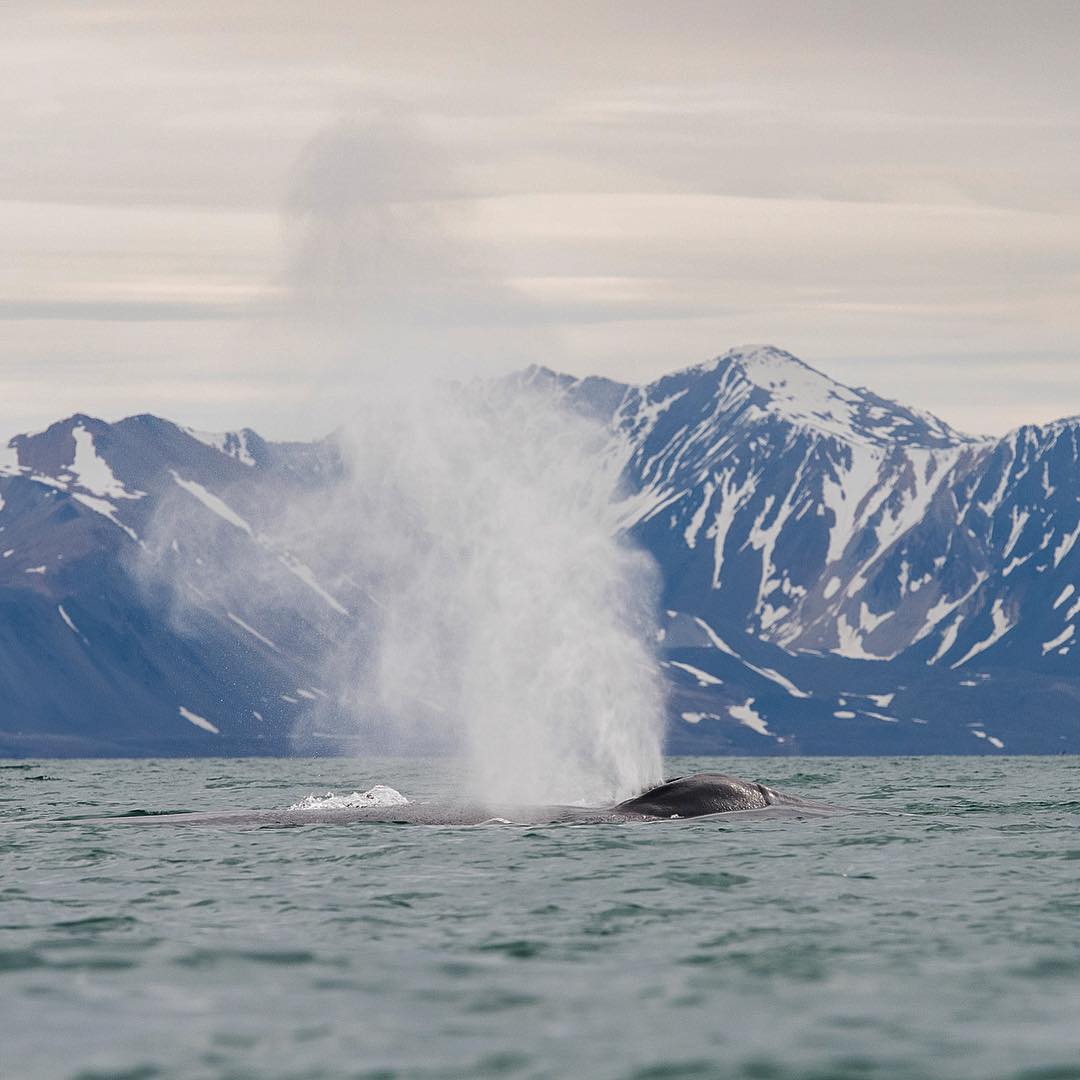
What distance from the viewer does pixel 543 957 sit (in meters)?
20.4

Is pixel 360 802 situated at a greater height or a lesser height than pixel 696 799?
lesser

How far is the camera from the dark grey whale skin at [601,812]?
38750 millimetres

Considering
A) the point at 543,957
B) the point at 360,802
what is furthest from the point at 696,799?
the point at 543,957

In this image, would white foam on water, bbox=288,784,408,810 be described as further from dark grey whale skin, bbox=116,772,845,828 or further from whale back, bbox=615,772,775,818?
whale back, bbox=615,772,775,818

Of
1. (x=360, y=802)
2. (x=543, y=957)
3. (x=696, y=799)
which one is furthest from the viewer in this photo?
(x=360, y=802)

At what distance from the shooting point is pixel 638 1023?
16.6 m

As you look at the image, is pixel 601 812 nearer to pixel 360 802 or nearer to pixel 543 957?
pixel 360 802

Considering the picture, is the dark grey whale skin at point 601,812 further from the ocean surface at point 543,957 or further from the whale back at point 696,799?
the ocean surface at point 543,957

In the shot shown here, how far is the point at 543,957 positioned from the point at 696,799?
19741mm

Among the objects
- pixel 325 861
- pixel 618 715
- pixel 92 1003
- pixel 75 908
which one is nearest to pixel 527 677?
pixel 618 715

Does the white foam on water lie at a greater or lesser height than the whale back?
lesser

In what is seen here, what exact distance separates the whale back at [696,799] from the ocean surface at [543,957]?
4037 mm

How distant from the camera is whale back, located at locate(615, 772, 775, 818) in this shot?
129 ft

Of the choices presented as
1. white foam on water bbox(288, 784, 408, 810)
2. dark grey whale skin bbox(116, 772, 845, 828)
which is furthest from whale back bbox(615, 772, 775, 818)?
white foam on water bbox(288, 784, 408, 810)
